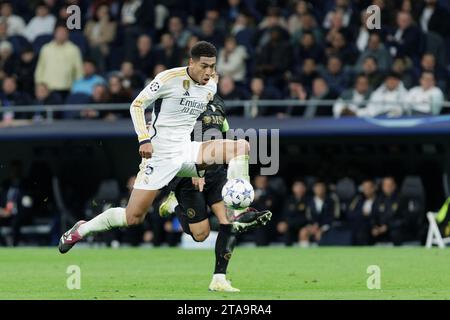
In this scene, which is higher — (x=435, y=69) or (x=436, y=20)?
(x=436, y=20)

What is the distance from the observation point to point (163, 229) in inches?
974

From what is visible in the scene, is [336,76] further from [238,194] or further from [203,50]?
[238,194]

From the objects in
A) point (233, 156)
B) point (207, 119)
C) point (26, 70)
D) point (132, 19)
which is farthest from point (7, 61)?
point (233, 156)

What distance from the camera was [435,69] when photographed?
23344 millimetres

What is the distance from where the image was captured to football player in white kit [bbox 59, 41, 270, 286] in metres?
12.7

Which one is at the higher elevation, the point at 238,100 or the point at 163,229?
the point at 238,100

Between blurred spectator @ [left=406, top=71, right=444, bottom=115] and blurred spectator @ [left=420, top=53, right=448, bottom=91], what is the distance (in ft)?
0.60

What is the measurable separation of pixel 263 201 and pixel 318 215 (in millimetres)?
1139

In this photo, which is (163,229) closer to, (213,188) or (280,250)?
(280,250)

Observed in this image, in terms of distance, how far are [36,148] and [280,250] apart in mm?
6374

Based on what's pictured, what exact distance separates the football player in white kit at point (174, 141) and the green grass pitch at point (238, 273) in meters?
0.88

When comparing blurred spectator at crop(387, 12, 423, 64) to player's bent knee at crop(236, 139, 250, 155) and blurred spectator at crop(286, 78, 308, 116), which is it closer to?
blurred spectator at crop(286, 78, 308, 116)

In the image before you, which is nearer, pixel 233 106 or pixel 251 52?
pixel 233 106
